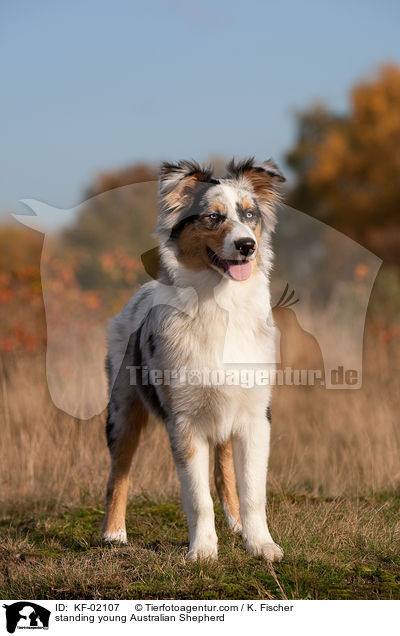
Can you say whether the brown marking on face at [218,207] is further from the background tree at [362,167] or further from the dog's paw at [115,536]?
the background tree at [362,167]

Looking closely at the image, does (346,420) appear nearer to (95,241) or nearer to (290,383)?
(290,383)

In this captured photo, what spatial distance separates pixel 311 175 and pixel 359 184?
6.88ft

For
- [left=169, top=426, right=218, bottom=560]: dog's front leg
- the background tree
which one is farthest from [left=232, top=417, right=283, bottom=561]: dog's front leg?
the background tree

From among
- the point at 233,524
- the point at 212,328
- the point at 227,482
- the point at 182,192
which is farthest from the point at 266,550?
→ the point at 182,192

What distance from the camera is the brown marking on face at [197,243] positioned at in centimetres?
472

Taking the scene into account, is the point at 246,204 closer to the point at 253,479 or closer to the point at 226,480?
the point at 253,479

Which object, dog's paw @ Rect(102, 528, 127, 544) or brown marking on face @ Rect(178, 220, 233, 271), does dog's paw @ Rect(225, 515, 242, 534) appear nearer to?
dog's paw @ Rect(102, 528, 127, 544)

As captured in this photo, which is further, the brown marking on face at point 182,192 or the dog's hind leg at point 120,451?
the dog's hind leg at point 120,451

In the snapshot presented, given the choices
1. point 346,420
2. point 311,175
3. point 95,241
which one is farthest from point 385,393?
point 311,175

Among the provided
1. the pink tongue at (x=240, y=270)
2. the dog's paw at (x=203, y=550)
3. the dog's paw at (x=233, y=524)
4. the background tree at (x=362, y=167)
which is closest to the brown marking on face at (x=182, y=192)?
the pink tongue at (x=240, y=270)

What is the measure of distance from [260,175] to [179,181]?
592 millimetres

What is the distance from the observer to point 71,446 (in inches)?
289
